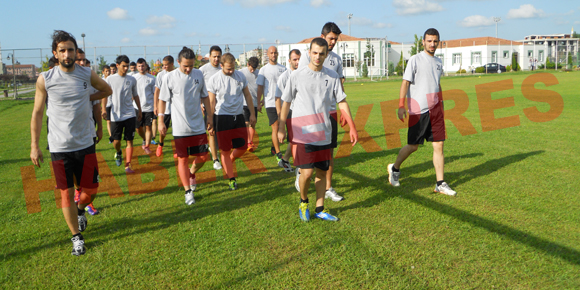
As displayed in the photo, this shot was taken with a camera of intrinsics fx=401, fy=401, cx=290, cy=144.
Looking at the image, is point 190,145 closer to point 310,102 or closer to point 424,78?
point 310,102

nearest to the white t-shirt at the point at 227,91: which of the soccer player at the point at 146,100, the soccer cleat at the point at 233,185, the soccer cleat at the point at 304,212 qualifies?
the soccer cleat at the point at 233,185

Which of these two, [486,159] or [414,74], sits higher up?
[414,74]

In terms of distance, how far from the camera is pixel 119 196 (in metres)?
6.48

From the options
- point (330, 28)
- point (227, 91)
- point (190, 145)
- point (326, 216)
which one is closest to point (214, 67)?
point (227, 91)

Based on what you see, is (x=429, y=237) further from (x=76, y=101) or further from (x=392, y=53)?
(x=392, y=53)

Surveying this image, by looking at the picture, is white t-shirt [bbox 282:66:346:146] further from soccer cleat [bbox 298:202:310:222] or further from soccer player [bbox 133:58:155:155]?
soccer player [bbox 133:58:155:155]

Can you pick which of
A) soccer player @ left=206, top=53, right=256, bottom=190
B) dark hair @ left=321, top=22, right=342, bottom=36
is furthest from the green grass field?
dark hair @ left=321, top=22, right=342, bottom=36

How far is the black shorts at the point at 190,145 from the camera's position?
19.3ft

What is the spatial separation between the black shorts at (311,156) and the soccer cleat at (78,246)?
2.49 metres

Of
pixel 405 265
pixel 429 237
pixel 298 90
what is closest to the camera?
pixel 405 265

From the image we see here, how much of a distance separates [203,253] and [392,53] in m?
85.4

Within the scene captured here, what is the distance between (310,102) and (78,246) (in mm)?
2972

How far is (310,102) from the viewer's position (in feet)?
15.2

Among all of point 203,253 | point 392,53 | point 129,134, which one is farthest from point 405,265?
point 392,53
